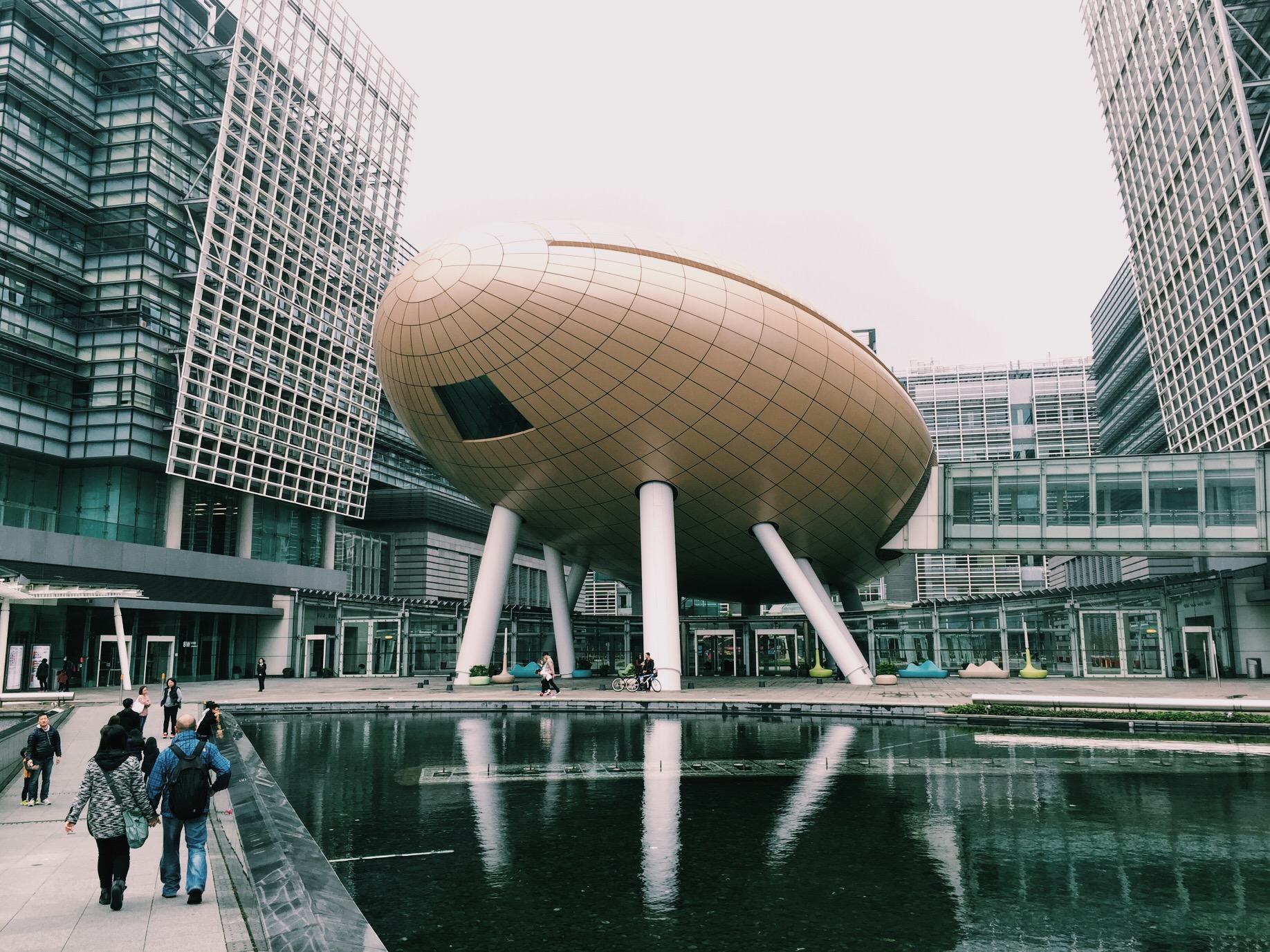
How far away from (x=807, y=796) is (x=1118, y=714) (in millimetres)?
11951

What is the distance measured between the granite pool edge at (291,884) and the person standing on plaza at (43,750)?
2248 mm

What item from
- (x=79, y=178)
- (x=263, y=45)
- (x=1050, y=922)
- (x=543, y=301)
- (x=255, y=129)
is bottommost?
(x=1050, y=922)

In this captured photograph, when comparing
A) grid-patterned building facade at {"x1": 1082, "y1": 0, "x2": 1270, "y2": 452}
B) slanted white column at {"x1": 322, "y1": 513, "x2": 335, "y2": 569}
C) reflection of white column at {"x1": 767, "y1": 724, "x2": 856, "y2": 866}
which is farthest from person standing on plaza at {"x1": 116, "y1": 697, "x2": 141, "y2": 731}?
slanted white column at {"x1": 322, "y1": 513, "x2": 335, "y2": 569}

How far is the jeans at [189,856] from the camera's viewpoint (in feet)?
23.2

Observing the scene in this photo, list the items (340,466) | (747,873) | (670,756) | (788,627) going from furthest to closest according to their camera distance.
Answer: (340,466) → (788,627) → (670,756) → (747,873)

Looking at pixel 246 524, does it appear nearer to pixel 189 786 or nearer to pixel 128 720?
pixel 128 720

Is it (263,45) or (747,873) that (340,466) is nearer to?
(263,45)

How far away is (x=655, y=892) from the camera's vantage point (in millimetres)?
7410

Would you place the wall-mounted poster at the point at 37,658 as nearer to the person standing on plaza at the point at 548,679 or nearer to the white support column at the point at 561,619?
the white support column at the point at 561,619

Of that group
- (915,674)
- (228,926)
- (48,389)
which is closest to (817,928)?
(228,926)

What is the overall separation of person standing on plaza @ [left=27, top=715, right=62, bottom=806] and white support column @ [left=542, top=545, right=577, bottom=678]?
28800 mm

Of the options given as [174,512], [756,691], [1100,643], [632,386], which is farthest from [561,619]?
[1100,643]

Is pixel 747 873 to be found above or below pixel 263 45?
below

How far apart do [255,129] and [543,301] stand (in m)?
28.3
